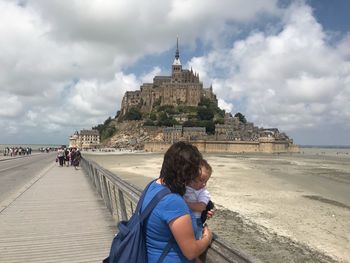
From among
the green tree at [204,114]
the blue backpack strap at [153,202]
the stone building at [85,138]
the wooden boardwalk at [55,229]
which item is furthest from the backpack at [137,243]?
the stone building at [85,138]

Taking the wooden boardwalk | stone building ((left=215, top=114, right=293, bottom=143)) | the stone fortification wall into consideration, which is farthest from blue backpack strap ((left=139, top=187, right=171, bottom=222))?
stone building ((left=215, top=114, right=293, bottom=143))

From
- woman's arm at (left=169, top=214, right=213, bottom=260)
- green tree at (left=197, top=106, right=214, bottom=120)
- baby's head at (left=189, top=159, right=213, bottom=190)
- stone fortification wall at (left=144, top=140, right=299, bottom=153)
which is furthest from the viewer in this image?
green tree at (left=197, top=106, right=214, bottom=120)

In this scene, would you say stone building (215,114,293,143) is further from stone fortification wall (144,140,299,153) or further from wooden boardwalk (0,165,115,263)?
wooden boardwalk (0,165,115,263)

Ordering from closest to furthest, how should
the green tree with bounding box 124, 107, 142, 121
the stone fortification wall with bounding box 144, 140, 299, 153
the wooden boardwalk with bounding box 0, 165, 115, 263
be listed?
the wooden boardwalk with bounding box 0, 165, 115, 263 → the stone fortification wall with bounding box 144, 140, 299, 153 → the green tree with bounding box 124, 107, 142, 121

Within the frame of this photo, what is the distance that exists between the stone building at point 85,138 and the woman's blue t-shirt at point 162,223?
14183 cm

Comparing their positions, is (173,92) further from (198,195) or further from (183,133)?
(198,195)

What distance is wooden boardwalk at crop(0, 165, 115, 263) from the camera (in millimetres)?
5098

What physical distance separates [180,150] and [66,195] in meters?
8.72

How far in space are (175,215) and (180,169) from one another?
0.32 meters

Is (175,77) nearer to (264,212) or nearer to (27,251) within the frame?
(264,212)

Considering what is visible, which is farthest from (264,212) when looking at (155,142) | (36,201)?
(155,142)

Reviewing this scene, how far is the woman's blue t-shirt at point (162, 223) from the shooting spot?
2361 mm

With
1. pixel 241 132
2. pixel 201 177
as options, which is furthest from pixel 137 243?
pixel 241 132

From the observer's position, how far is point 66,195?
1062cm
